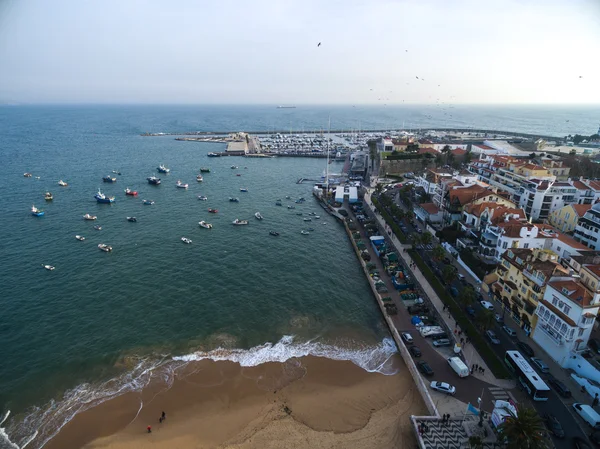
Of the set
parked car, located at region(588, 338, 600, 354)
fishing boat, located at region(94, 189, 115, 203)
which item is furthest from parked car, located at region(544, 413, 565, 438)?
fishing boat, located at region(94, 189, 115, 203)

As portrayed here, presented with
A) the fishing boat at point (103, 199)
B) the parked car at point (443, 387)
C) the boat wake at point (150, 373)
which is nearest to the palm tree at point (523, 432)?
the parked car at point (443, 387)

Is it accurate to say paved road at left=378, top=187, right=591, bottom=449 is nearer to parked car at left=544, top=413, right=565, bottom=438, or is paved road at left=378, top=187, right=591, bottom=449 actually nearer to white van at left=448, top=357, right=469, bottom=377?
parked car at left=544, top=413, right=565, bottom=438

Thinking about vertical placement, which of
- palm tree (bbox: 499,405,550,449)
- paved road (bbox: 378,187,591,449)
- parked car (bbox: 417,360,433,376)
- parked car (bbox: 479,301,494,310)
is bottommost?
parked car (bbox: 417,360,433,376)

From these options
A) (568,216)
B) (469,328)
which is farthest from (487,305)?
(568,216)

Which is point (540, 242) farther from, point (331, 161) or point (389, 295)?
point (331, 161)

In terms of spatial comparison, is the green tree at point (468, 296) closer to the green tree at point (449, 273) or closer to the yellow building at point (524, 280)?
the green tree at point (449, 273)

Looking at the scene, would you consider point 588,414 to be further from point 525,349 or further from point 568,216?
point 568,216
